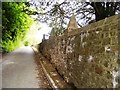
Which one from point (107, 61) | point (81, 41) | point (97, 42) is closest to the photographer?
point (107, 61)

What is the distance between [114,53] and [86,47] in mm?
1832

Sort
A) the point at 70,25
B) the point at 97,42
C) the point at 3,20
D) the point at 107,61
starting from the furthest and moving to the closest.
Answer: the point at 3,20
the point at 70,25
the point at 97,42
the point at 107,61

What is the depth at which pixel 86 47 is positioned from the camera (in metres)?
5.65

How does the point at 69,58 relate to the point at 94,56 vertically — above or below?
below

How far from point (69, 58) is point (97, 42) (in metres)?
3.07

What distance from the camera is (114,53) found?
12.6ft

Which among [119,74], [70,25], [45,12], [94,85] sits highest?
[45,12]

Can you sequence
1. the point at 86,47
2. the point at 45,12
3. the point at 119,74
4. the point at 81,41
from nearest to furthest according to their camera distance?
the point at 119,74, the point at 86,47, the point at 81,41, the point at 45,12

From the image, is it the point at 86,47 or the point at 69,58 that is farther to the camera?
the point at 69,58

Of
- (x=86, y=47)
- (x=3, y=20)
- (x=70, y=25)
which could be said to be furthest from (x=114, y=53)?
(x=3, y=20)

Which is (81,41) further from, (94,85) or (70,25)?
(70,25)

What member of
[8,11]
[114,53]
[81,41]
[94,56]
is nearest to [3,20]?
[8,11]

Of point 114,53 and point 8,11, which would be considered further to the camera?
point 8,11

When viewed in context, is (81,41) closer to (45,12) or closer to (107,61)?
(107,61)
